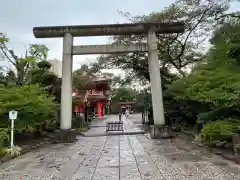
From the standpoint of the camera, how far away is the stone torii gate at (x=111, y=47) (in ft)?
34.6

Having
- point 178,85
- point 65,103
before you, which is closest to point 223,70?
point 178,85

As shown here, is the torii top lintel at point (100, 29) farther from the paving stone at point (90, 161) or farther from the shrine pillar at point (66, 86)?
the paving stone at point (90, 161)

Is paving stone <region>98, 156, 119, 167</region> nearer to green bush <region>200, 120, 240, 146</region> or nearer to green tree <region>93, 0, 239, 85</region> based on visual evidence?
green bush <region>200, 120, 240, 146</region>

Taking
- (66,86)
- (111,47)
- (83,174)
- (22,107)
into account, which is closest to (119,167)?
(83,174)

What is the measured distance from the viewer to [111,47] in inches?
432

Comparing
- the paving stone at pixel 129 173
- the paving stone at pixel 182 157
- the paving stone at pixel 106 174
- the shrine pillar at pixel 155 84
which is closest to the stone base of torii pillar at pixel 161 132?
the shrine pillar at pixel 155 84

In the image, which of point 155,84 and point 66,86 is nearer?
point 66,86

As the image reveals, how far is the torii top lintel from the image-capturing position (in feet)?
35.6

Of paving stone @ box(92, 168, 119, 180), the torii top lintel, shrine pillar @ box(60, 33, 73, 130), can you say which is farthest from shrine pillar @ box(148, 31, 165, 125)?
paving stone @ box(92, 168, 119, 180)

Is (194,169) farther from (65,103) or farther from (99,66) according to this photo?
(99,66)

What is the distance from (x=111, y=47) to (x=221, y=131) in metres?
6.67

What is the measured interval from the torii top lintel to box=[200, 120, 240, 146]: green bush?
5.94m

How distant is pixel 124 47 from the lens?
36.3 ft

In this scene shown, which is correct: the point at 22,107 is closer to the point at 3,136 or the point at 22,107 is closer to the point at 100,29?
the point at 3,136
